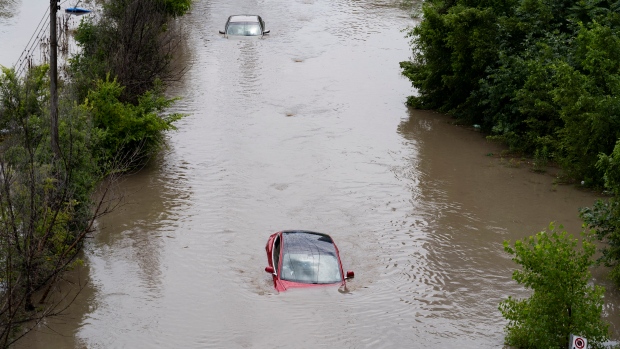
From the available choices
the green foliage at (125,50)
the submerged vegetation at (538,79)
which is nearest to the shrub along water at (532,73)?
the submerged vegetation at (538,79)

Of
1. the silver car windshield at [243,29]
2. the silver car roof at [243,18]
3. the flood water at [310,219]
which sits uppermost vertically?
the silver car roof at [243,18]

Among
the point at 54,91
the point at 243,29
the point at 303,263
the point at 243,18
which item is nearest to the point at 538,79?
the point at 303,263

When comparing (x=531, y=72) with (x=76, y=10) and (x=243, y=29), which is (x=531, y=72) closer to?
(x=243, y=29)

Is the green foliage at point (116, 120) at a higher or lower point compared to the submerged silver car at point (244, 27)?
lower

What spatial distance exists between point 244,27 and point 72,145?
21604mm

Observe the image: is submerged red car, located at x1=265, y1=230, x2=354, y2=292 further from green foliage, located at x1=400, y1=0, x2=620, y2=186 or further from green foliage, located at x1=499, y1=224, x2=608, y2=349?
green foliage, located at x1=400, y1=0, x2=620, y2=186

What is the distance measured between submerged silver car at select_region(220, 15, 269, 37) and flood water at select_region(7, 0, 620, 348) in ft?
10.5

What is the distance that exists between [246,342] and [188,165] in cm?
965

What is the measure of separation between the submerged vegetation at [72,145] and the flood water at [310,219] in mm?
991

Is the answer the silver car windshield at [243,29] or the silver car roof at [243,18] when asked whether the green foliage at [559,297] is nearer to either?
the silver car windshield at [243,29]

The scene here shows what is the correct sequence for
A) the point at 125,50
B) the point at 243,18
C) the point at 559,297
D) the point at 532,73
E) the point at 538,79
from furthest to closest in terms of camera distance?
the point at 243,18 < the point at 125,50 < the point at 532,73 < the point at 538,79 < the point at 559,297

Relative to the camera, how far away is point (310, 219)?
1983 cm

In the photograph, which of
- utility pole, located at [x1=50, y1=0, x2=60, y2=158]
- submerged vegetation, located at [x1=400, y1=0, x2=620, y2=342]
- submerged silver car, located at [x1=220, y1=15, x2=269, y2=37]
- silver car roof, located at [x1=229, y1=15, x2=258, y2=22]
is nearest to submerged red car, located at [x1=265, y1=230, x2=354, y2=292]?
→ submerged vegetation, located at [x1=400, y1=0, x2=620, y2=342]

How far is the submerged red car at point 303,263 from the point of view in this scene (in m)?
15.9
